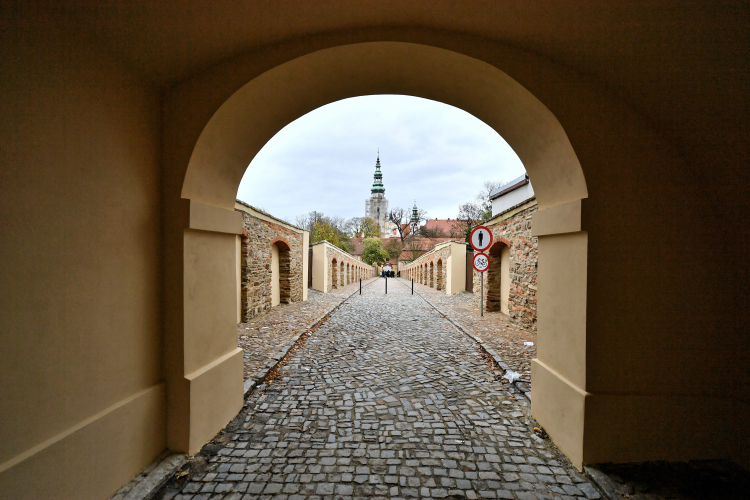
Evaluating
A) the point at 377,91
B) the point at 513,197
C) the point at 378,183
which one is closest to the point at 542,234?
the point at 377,91

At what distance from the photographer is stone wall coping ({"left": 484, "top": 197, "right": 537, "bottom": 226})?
272 inches

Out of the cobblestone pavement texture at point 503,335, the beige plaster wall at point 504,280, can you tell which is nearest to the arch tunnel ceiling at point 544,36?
the cobblestone pavement texture at point 503,335

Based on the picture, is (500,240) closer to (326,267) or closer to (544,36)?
(544,36)

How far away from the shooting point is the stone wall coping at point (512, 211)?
6910mm

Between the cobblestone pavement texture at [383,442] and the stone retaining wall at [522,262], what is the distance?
289 centimetres

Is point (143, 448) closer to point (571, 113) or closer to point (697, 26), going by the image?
point (571, 113)

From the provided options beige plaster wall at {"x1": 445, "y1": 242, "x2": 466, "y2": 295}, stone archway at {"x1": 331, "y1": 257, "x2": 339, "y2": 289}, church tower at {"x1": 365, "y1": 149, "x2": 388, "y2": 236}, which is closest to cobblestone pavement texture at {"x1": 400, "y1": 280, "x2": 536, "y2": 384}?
beige plaster wall at {"x1": 445, "y1": 242, "x2": 466, "y2": 295}

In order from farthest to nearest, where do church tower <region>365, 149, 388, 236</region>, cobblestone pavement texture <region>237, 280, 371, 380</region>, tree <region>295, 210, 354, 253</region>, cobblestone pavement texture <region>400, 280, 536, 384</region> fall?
church tower <region>365, 149, 388, 236</region>, tree <region>295, 210, 354, 253</region>, cobblestone pavement texture <region>237, 280, 371, 380</region>, cobblestone pavement texture <region>400, 280, 536, 384</region>

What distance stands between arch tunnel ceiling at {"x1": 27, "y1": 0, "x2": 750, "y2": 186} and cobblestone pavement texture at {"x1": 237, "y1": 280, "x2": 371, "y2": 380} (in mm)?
3739

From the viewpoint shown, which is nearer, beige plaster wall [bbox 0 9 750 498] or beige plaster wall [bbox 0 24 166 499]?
beige plaster wall [bbox 0 24 166 499]

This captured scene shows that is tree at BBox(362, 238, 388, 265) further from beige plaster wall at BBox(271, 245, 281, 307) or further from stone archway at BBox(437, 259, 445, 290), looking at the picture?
beige plaster wall at BBox(271, 245, 281, 307)

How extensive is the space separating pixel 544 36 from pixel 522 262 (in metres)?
5.77

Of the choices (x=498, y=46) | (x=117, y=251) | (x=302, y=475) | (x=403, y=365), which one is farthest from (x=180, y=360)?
(x=498, y=46)

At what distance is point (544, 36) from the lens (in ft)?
7.45
